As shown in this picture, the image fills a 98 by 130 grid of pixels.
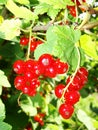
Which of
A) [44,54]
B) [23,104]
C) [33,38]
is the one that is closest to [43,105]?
[23,104]

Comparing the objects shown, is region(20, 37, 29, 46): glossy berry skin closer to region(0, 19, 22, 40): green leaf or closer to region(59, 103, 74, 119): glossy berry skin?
region(0, 19, 22, 40): green leaf

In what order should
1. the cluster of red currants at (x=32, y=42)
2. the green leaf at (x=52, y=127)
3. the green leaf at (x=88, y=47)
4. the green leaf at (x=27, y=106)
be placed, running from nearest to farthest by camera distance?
the green leaf at (x=88, y=47) → the cluster of red currants at (x=32, y=42) → the green leaf at (x=27, y=106) → the green leaf at (x=52, y=127)

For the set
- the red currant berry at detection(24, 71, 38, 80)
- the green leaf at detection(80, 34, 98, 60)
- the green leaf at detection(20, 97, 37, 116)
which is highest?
→ the green leaf at detection(80, 34, 98, 60)

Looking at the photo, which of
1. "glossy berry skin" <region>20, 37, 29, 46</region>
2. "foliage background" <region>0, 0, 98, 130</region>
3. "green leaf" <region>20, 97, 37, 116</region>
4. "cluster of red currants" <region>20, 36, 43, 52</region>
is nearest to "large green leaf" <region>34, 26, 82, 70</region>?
"foliage background" <region>0, 0, 98, 130</region>

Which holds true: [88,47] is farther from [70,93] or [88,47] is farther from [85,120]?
[85,120]

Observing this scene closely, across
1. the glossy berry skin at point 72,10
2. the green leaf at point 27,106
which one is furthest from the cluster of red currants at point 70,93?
the green leaf at point 27,106

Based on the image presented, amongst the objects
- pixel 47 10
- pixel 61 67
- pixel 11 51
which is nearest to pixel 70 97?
pixel 61 67

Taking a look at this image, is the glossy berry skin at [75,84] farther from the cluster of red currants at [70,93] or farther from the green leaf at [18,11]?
the green leaf at [18,11]
